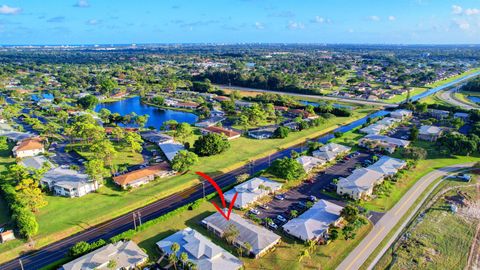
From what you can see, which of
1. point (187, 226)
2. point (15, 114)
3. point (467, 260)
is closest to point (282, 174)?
point (187, 226)

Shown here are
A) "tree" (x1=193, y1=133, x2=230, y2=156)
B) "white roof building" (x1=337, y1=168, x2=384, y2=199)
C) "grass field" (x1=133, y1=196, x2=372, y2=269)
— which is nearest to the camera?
"grass field" (x1=133, y1=196, x2=372, y2=269)

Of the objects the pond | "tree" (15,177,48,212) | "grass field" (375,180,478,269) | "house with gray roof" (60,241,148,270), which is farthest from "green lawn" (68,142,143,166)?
"grass field" (375,180,478,269)

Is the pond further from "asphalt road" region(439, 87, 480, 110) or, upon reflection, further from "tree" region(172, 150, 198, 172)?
"asphalt road" region(439, 87, 480, 110)

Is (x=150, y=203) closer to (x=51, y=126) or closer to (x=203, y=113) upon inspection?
(x=51, y=126)

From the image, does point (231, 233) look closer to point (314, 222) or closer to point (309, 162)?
point (314, 222)

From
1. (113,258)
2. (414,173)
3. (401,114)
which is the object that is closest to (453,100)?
(401,114)
